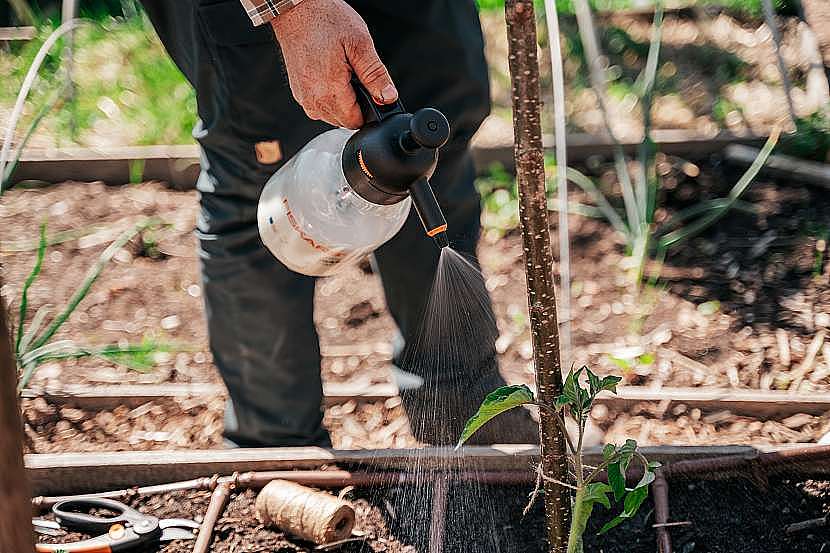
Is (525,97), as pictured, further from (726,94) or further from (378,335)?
(726,94)

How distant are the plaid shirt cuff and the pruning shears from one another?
0.81 meters

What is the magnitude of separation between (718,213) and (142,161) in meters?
1.78

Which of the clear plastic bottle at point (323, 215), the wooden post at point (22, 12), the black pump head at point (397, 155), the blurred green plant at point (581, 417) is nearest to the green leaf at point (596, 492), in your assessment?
the blurred green plant at point (581, 417)

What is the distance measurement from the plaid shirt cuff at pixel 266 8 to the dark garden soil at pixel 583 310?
41.3 inches

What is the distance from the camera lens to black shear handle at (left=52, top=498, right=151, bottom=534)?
58.6 inches

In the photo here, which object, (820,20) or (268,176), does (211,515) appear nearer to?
(268,176)

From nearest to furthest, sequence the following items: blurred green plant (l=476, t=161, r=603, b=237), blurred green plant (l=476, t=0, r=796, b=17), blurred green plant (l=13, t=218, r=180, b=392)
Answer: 1. blurred green plant (l=13, t=218, r=180, b=392)
2. blurred green plant (l=476, t=161, r=603, b=237)
3. blurred green plant (l=476, t=0, r=796, b=17)

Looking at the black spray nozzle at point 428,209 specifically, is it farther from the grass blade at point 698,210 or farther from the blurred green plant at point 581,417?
the grass blade at point 698,210

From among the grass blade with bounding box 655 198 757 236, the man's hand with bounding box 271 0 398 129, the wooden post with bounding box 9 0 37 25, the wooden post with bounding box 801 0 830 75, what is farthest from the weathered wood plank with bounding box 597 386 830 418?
A: the wooden post with bounding box 9 0 37 25

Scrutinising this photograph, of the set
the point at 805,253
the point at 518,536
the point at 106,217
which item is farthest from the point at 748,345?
the point at 106,217

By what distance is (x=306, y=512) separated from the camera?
1.44m

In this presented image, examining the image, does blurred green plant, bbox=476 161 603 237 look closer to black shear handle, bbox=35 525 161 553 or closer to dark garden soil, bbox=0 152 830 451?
dark garden soil, bbox=0 152 830 451

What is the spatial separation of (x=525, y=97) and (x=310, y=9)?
0.39 metres

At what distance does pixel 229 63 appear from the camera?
4.88 ft
